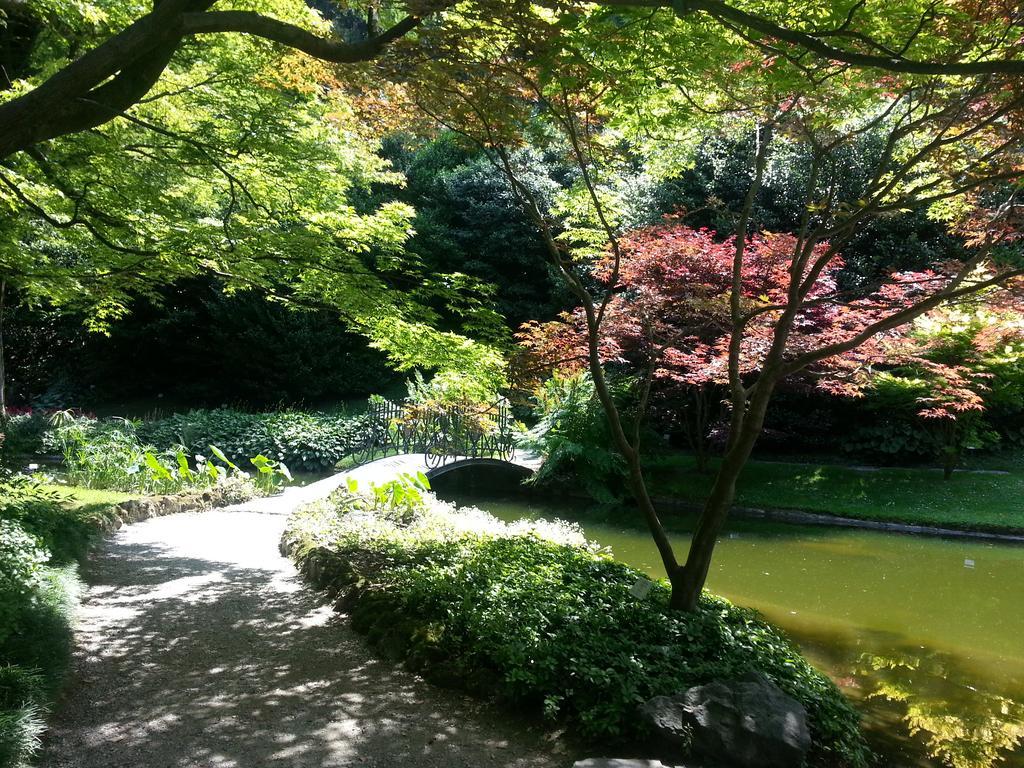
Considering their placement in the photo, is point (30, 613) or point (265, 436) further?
point (265, 436)

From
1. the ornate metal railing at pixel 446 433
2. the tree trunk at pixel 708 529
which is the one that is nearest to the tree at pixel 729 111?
the tree trunk at pixel 708 529

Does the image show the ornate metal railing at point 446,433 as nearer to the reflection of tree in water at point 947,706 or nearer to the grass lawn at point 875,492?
the grass lawn at point 875,492

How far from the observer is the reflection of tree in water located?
4.71m

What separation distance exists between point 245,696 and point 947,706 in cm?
470

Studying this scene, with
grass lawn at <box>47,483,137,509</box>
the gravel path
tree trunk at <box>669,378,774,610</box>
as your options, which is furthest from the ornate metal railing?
tree trunk at <box>669,378,774,610</box>

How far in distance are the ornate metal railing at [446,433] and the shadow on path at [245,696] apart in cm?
793

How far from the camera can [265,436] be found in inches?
604

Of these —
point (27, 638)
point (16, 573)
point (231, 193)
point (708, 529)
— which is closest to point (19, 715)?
point (27, 638)

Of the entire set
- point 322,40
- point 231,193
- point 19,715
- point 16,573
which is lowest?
point 19,715

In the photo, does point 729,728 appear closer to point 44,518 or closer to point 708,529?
point 708,529

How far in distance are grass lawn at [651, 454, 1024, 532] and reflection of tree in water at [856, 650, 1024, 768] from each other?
19.5 feet

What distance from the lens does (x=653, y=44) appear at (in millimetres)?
4332

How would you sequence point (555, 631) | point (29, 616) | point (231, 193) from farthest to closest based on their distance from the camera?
point (231, 193)
point (555, 631)
point (29, 616)

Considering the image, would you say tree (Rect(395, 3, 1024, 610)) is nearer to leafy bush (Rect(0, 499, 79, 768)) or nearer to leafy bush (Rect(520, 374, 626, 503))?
leafy bush (Rect(0, 499, 79, 768))
